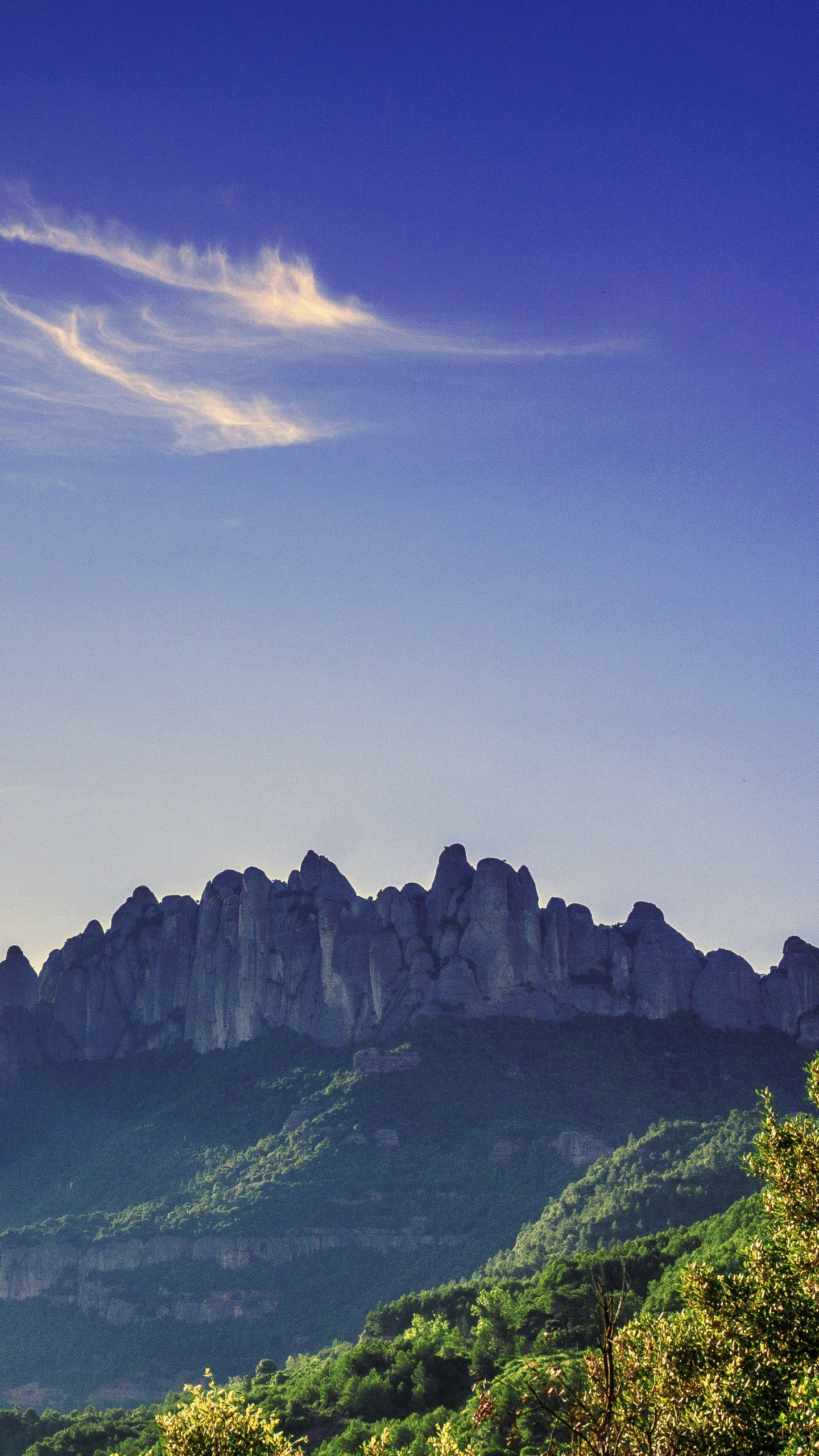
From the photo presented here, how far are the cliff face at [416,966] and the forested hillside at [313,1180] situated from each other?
11.3ft

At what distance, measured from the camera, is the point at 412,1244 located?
436 feet

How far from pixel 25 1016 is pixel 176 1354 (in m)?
77.1

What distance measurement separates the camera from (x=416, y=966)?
16500 cm

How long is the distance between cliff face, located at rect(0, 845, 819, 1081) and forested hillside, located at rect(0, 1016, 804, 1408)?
11.3 feet

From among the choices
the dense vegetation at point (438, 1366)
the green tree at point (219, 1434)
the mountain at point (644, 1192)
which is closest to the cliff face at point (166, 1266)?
the mountain at point (644, 1192)

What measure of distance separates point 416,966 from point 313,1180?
30.7m

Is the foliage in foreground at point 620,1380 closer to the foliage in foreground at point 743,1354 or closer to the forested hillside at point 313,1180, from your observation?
the foliage in foreground at point 743,1354

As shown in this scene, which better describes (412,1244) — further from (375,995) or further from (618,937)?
(618,937)

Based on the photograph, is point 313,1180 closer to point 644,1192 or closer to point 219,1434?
point 644,1192

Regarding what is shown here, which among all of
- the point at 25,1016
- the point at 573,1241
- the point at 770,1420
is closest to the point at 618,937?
the point at 573,1241

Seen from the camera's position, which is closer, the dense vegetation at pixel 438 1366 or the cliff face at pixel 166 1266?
the dense vegetation at pixel 438 1366

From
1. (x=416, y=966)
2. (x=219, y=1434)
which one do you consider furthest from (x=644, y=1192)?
(x=219, y=1434)

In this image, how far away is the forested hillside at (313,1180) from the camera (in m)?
121

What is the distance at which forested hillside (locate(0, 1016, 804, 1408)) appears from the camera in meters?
121
